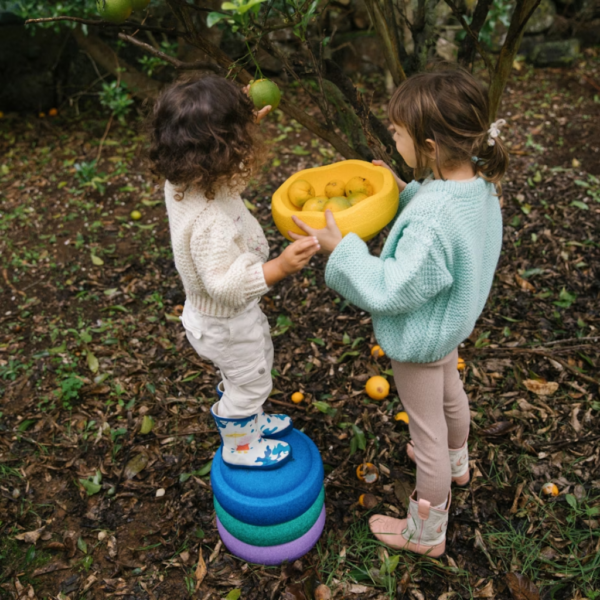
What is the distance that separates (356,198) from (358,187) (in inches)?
3.5

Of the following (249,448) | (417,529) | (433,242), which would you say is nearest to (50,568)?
(249,448)

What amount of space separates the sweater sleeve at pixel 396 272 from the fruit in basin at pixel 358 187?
1.13 feet

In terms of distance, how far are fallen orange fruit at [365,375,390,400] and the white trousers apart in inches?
38.6

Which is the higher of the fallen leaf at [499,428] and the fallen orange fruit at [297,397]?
the fallen leaf at [499,428]

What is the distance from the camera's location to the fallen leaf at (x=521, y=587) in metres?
2.25

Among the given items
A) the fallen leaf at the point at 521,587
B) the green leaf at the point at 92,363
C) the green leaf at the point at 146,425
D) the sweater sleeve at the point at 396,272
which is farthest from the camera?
the green leaf at the point at 92,363

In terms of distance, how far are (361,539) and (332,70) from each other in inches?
86.4

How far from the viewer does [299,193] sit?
7.06 ft

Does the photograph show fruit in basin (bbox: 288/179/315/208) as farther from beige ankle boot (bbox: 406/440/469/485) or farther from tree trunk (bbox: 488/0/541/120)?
beige ankle boot (bbox: 406/440/469/485)

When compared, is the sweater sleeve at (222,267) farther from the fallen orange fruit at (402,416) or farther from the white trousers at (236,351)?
the fallen orange fruit at (402,416)

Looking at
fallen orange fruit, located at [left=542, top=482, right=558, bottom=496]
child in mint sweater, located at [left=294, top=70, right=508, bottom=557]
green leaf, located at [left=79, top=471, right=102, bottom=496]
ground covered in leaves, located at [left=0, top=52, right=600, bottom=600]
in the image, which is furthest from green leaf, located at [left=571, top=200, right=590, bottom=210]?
green leaf, located at [left=79, top=471, right=102, bottom=496]

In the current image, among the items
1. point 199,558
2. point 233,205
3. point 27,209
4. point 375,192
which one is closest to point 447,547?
point 199,558

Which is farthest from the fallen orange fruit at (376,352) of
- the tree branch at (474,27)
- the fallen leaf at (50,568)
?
the fallen leaf at (50,568)

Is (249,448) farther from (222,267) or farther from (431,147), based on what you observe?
(431,147)
